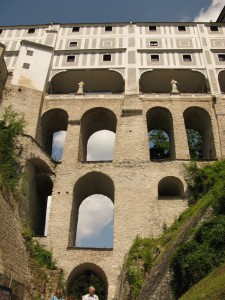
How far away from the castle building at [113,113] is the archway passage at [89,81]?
8 cm

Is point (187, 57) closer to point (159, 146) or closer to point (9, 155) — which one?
point (159, 146)

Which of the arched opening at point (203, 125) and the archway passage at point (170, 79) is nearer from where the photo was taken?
the arched opening at point (203, 125)

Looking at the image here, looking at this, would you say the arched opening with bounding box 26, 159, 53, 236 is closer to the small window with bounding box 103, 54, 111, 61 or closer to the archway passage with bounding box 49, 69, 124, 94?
the archway passage with bounding box 49, 69, 124, 94

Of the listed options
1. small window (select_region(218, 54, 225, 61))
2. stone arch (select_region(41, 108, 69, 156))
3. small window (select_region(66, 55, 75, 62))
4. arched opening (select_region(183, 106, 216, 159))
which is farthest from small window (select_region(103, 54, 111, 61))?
small window (select_region(218, 54, 225, 61))

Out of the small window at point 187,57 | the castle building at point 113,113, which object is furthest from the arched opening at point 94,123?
the small window at point 187,57

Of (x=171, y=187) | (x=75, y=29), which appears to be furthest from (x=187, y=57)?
(x=171, y=187)

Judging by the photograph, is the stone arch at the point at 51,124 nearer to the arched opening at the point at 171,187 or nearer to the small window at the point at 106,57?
the small window at the point at 106,57

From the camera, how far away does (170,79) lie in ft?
85.5

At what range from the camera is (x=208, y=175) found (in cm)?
1767

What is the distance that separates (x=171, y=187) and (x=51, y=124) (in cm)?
958

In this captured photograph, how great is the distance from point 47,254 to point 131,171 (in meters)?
6.36

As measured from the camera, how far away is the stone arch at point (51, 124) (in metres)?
22.7

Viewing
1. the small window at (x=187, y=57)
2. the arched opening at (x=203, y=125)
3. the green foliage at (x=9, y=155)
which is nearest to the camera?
the green foliage at (x=9, y=155)

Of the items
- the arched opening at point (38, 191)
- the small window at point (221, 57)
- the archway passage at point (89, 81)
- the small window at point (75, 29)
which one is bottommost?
the arched opening at point (38, 191)
